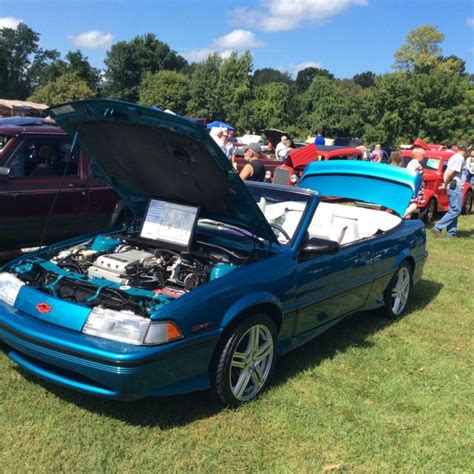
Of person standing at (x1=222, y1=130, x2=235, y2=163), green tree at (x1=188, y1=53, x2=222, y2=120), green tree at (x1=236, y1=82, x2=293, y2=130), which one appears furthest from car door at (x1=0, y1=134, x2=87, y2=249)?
green tree at (x1=188, y1=53, x2=222, y2=120)

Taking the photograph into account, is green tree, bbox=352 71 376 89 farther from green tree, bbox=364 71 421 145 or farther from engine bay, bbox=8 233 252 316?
engine bay, bbox=8 233 252 316

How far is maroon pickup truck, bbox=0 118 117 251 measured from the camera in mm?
6348

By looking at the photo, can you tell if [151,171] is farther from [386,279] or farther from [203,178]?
[386,279]

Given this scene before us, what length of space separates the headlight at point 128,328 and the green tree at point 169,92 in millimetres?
67744

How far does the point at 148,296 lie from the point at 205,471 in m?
1.08

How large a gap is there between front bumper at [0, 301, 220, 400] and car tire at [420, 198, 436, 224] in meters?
9.86

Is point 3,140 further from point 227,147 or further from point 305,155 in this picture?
point 305,155

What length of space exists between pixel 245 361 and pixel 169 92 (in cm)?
6908

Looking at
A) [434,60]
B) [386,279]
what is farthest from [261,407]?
[434,60]

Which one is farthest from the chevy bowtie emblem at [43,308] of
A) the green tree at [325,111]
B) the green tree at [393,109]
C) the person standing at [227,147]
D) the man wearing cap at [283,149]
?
the green tree at [325,111]

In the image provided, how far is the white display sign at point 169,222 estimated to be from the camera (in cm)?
407

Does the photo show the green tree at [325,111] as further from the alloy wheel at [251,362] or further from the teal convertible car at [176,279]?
the alloy wheel at [251,362]

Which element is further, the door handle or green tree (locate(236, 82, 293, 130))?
green tree (locate(236, 82, 293, 130))

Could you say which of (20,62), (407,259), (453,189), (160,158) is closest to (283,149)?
(453,189)
